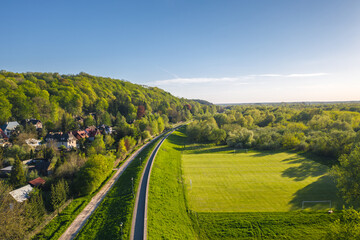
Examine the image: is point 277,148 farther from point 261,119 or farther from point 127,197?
point 127,197

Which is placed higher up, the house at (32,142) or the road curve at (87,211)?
the house at (32,142)

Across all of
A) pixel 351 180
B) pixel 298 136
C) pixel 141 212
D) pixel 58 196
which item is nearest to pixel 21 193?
pixel 58 196

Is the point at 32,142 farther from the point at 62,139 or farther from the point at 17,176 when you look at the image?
the point at 17,176

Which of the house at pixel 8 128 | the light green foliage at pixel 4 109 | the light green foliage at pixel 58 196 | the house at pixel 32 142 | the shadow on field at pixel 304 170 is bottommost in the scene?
the shadow on field at pixel 304 170

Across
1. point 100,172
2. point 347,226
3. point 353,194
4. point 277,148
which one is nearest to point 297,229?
point 347,226

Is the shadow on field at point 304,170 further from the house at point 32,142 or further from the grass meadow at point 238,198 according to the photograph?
the house at point 32,142

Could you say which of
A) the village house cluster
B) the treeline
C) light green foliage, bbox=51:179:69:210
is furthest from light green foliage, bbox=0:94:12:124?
the treeline

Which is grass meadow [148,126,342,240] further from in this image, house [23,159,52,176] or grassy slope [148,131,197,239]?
house [23,159,52,176]

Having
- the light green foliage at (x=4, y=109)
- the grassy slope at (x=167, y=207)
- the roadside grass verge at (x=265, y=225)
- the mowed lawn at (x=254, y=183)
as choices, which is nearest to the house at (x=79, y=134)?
the light green foliage at (x=4, y=109)
